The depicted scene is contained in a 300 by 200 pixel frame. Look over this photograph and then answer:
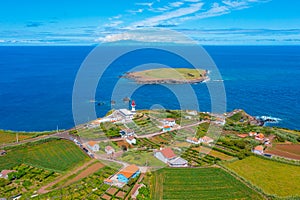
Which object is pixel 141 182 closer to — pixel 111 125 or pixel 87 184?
pixel 87 184

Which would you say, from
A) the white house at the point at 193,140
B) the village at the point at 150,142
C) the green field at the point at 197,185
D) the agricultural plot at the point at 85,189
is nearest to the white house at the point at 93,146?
the village at the point at 150,142

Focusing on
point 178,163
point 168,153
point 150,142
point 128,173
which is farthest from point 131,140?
point 128,173

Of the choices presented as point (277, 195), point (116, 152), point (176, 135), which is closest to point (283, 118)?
point (176, 135)

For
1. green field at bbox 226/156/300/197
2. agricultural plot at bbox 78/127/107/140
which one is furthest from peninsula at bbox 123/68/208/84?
green field at bbox 226/156/300/197

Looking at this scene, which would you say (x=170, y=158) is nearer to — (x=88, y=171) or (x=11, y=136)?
(x=88, y=171)

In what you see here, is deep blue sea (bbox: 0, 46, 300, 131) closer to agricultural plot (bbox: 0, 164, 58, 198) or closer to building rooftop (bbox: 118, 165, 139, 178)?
agricultural plot (bbox: 0, 164, 58, 198)

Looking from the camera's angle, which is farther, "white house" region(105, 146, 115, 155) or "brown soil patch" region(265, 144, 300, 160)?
"white house" region(105, 146, 115, 155)

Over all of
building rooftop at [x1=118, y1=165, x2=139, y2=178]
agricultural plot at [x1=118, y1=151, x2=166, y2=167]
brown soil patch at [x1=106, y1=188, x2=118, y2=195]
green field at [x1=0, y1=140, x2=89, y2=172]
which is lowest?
brown soil patch at [x1=106, y1=188, x2=118, y2=195]
